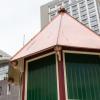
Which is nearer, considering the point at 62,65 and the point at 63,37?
the point at 62,65

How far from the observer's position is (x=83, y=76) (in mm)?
5406

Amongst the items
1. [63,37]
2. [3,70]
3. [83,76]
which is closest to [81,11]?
[3,70]

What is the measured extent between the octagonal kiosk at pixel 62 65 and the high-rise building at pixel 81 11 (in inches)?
2463

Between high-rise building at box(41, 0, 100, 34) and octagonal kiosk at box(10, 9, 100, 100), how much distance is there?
205ft

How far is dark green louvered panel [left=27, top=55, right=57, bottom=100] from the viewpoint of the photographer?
530cm

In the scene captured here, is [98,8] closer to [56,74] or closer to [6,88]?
[6,88]

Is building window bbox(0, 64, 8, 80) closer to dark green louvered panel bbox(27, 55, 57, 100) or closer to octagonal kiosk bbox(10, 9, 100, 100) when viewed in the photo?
octagonal kiosk bbox(10, 9, 100, 100)

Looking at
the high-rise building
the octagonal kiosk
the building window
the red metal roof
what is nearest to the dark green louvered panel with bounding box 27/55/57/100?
the octagonal kiosk

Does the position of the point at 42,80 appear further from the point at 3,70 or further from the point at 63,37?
the point at 3,70

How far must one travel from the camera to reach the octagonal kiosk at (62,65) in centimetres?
521

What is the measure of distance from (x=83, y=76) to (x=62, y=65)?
1.69ft

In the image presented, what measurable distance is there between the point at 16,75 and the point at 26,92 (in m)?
1.12

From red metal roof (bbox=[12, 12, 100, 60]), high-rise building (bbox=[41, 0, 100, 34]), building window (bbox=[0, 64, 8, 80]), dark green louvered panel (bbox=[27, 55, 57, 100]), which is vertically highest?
high-rise building (bbox=[41, 0, 100, 34])

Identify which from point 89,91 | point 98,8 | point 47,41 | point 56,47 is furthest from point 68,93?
point 98,8
